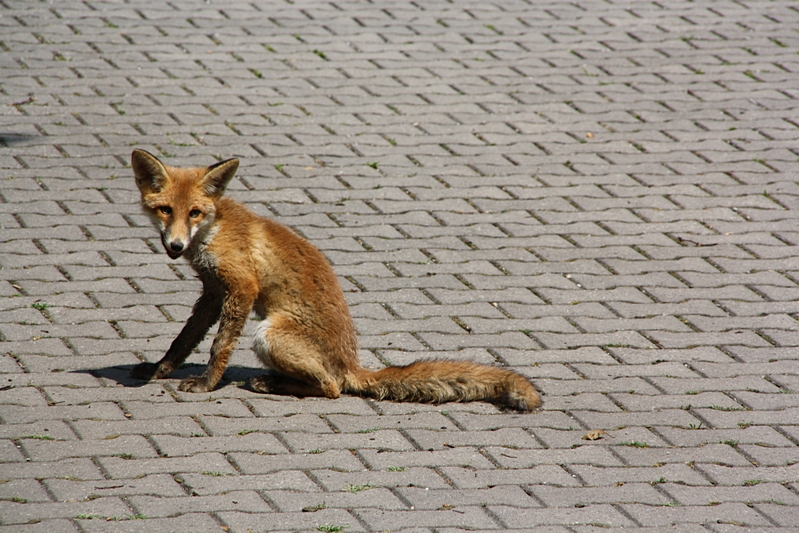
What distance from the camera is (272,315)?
5281mm

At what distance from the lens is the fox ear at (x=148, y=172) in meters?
4.98

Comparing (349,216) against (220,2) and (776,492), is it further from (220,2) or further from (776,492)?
(220,2)

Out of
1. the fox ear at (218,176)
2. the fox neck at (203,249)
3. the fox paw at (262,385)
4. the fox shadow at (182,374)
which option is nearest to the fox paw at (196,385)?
the fox shadow at (182,374)

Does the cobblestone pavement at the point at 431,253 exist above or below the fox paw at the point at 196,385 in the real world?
above

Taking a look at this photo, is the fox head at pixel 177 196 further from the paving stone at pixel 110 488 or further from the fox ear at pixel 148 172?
the paving stone at pixel 110 488

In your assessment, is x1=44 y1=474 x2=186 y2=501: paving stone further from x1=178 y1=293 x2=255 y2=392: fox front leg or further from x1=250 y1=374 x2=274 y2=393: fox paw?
x1=250 y1=374 x2=274 y2=393: fox paw

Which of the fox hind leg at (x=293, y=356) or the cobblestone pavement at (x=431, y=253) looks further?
the fox hind leg at (x=293, y=356)

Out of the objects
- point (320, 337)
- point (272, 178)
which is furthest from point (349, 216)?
point (320, 337)

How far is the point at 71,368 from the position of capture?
211 inches

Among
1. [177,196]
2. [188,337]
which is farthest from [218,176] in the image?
[188,337]

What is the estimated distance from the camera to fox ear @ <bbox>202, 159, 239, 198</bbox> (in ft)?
16.8

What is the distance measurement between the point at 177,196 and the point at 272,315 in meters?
0.85

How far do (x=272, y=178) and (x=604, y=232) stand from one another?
109 inches

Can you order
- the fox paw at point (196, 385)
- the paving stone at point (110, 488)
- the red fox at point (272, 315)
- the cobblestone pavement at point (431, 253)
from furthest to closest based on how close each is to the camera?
the fox paw at point (196, 385) → the red fox at point (272, 315) → the cobblestone pavement at point (431, 253) → the paving stone at point (110, 488)
